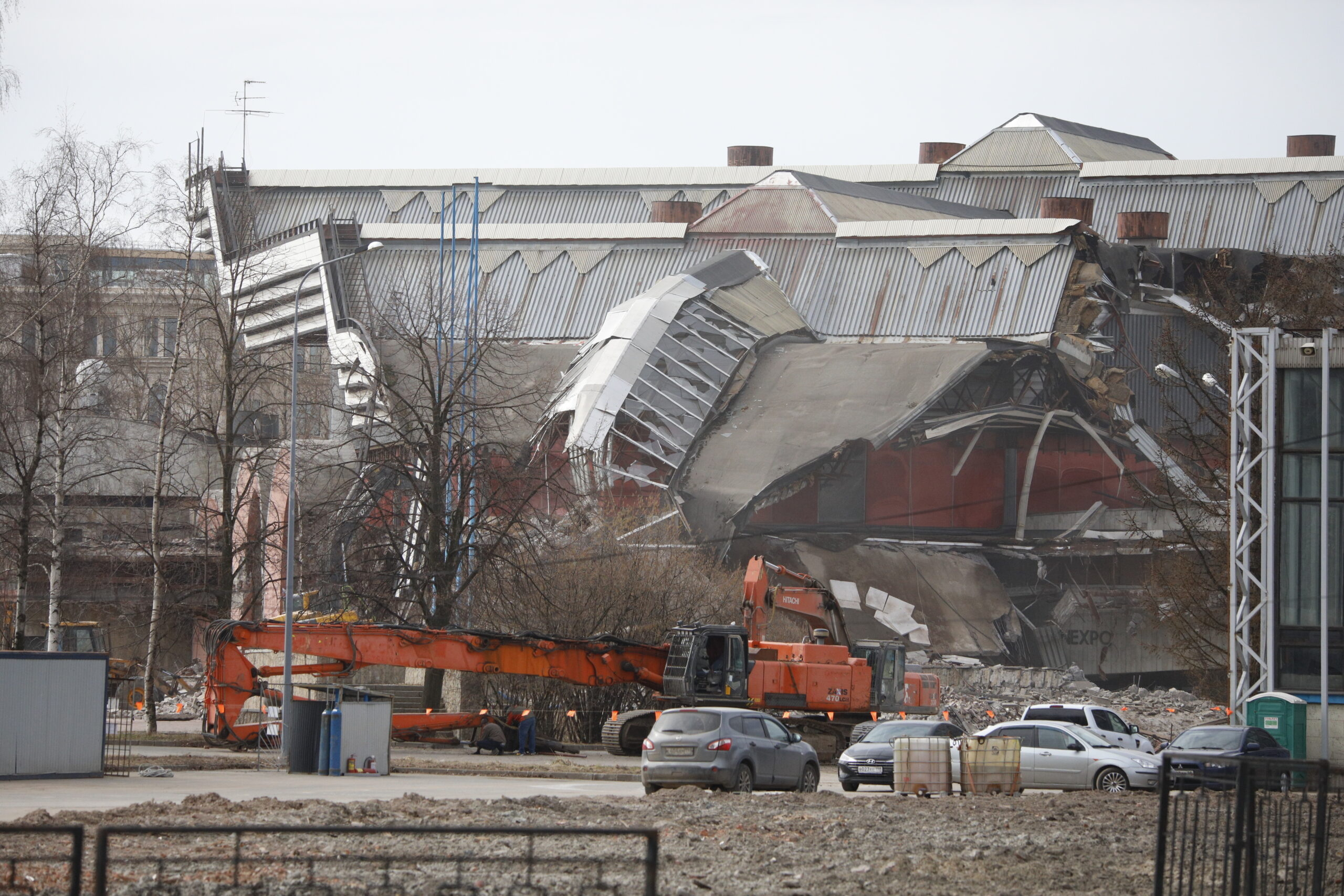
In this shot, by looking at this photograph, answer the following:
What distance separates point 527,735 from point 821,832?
16195mm

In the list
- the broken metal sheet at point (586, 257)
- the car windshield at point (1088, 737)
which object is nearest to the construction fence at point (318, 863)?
the car windshield at point (1088, 737)

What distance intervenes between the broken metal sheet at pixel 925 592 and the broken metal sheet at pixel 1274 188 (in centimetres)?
2710

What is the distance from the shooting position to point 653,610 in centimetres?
3972

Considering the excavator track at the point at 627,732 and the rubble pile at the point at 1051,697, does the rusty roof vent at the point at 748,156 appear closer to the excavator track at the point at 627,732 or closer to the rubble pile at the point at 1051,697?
the rubble pile at the point at 1051,697

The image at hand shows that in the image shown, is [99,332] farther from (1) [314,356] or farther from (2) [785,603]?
(1) [314,356]

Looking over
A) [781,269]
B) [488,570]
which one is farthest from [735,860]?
[781,269]

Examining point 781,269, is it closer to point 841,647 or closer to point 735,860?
point 841,647

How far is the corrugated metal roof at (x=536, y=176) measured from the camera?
3123 inches

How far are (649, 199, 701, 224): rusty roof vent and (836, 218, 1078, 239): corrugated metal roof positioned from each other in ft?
33.0

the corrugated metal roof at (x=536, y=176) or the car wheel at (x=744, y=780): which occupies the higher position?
the corrugated metal roof at (x=536, y=176)

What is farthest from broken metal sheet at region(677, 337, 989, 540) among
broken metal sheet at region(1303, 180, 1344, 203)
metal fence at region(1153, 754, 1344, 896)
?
metal fence at region(1153, 754, 1344, 896)

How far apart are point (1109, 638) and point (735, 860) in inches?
1573

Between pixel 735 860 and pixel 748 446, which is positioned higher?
pixel 748 446

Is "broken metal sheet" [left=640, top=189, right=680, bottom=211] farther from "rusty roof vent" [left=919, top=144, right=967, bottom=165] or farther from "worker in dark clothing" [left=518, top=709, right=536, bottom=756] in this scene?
"worker in dark clothing" [left=518, top=709, right=536, bottom=756]
